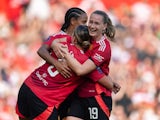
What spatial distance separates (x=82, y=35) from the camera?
6.00 metres

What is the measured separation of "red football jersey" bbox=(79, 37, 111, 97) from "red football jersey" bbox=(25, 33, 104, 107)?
5.2 inches

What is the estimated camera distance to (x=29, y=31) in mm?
11719

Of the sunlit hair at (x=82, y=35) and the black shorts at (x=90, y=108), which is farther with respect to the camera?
the black shorts at (x=90, y=108)

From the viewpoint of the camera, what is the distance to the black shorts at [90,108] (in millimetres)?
6434

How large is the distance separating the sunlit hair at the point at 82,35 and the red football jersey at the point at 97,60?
0.44 feet

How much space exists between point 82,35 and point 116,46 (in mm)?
5612

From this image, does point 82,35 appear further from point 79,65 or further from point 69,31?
point 69,31

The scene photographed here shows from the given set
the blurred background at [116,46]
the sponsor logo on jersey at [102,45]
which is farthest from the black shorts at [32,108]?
the blurred background at [116,46]

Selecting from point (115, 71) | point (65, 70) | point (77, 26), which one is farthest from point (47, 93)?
point (115, 71)

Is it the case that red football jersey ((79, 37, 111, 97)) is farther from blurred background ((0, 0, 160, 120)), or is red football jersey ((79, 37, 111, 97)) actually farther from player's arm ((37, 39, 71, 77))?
blurred background ((0, 0, 160, 120))

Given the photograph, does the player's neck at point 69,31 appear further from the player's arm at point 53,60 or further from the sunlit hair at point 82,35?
the sunlit hair at point 82,35

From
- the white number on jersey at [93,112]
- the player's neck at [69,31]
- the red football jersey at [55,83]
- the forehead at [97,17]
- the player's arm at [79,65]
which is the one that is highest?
the forehead at [97,17]

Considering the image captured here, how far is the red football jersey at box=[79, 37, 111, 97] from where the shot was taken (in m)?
6.18

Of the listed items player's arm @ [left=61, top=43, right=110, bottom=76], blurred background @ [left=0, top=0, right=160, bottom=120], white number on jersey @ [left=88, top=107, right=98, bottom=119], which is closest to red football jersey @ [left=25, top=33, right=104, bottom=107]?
player's arm @ [left=61, top=43, right=110, bottom=76]
